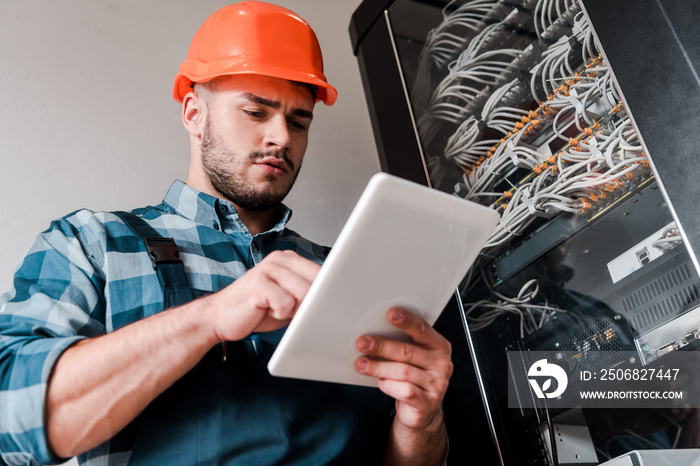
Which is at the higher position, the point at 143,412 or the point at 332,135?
the point at 332,135

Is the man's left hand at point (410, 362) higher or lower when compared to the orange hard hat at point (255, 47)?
lower

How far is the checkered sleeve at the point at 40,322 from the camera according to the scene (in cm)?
83

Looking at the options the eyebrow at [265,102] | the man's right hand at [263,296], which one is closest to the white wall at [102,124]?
the eyebrow at [265,102]

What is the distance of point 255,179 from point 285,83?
0.22 metres

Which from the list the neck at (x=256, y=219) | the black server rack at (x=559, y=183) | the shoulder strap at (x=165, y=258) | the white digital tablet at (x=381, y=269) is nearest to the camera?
the white digital tablet at (x=381, y=269)

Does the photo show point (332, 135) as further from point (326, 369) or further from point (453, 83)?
point (326, 369)

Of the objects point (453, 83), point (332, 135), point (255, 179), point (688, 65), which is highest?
point (332, 135)

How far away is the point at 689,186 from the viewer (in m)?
0.89

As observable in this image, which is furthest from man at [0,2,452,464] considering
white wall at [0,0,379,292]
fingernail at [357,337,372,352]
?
white wall at [0,0,379,292]

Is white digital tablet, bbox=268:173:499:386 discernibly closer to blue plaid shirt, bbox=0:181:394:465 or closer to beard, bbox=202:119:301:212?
blue plaid shirt, bbox=0:181:394:465

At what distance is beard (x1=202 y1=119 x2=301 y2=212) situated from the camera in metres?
1.33

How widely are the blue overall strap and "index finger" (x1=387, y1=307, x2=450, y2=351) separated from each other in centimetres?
39

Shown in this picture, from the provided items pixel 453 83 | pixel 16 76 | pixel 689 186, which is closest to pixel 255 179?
→ pixel 453 83

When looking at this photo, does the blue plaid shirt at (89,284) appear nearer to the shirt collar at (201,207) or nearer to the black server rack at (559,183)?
the shirt collar at (201,207)
